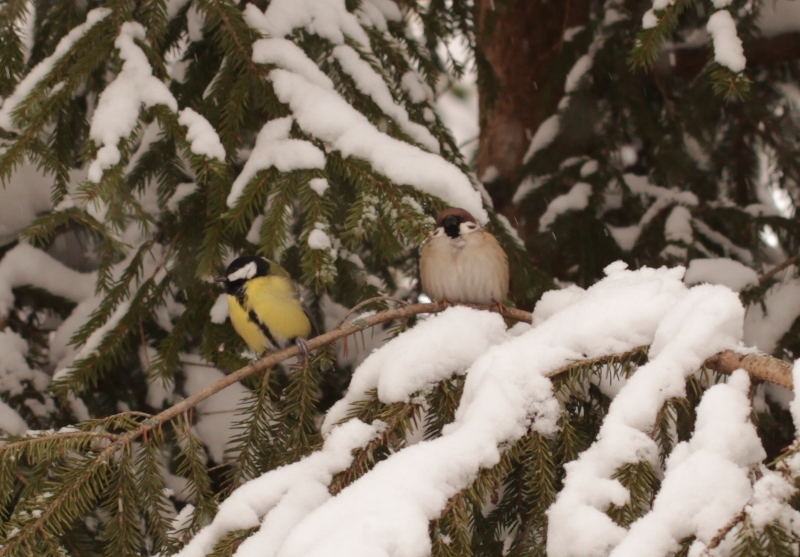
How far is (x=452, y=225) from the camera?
3.29 metres

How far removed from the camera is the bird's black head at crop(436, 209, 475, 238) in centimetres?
310

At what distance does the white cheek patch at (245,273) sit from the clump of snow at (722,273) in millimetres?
1899

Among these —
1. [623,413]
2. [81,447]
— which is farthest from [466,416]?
[81,447]

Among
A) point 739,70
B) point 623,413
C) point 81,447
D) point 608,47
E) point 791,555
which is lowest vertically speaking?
point 791,555

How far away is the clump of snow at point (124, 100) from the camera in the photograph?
2.36 meters

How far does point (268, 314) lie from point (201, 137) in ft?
3.80

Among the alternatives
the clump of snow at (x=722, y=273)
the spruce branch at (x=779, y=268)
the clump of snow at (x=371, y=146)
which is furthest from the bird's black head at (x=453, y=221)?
the spruce branch at (x=779, y=268)

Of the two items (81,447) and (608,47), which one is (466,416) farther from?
(608,47)

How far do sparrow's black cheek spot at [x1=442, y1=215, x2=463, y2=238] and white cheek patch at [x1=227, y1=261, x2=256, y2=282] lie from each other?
0.82 meters

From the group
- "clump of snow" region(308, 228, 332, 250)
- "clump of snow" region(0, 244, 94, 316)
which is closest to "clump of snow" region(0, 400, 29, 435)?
"clump of snow" region(0, 244, 94, 316)

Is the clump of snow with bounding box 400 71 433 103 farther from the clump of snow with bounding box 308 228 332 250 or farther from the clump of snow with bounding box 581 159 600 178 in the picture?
the clump of snow with bounding box 581 159 600 178

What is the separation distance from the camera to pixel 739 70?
232 cm

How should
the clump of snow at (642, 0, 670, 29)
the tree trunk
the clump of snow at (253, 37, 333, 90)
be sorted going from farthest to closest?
the tree trunk
the clump of snow at (253, 37, 333, 90)
the clump of snow at (642, 0, 670, 29)

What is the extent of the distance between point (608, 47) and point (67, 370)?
3108 millimetres
